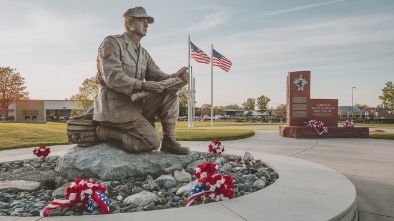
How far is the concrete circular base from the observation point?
8.86 feet

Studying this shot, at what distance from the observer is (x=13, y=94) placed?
4784 cm

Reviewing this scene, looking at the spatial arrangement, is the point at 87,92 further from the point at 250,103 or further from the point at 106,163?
the point at 250,103

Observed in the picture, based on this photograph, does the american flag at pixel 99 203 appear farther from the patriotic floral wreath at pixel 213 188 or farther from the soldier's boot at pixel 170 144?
the soldier's boot at pixel 170 144

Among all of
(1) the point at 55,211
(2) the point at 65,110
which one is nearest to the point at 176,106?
(1) the point at 55,211

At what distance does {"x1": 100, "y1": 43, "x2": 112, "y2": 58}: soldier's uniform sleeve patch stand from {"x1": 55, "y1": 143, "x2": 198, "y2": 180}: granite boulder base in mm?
1469

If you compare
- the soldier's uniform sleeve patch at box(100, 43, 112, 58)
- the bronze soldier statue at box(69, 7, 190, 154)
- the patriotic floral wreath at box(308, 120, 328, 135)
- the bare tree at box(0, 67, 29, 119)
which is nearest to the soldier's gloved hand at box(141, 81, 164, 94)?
the bronze soldier statue at box(69, 7, 190, 154)

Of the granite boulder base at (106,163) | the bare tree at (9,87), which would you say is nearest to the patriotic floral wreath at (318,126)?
the granite boulder base at (106,163)

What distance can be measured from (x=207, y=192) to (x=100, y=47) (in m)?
2.86

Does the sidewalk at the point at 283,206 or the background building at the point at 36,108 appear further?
the background building at the point at 36,108

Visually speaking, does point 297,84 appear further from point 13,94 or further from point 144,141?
point 13,94

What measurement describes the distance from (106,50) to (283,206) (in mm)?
3327

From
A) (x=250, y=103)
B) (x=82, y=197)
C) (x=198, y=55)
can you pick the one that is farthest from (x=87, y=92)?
(x=250, y=103)

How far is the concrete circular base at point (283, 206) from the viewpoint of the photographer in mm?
2699

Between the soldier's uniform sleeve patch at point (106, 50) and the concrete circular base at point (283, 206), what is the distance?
2.61 m
